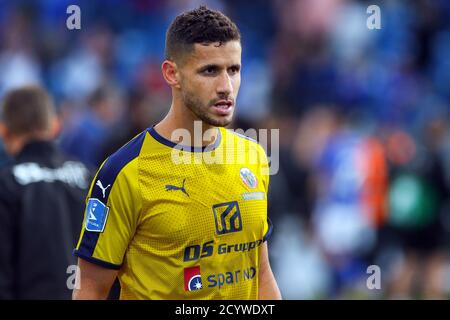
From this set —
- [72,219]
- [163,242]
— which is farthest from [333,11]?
[163,242]

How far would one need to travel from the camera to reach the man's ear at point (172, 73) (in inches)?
169

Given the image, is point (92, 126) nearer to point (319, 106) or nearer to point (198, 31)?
point (319, 106)

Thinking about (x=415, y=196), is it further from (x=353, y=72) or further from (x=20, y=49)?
(x=20, y=49)

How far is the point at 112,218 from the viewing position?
4.11 m

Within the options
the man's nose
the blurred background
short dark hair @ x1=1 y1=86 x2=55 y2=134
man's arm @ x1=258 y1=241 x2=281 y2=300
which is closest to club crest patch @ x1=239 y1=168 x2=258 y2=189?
man's arm @ x1=258 y1=241 x2=281 y2=300

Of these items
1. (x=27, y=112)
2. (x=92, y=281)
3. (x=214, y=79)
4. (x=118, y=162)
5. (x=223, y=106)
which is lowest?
(x=92, y=281)

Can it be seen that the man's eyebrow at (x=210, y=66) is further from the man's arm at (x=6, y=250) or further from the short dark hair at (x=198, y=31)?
the man's arm at (x=6, y=250)

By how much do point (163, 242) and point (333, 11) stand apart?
10.4 metres

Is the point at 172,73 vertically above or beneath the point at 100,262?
above

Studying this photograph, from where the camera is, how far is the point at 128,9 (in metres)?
15.0

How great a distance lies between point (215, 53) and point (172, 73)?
0.26 m

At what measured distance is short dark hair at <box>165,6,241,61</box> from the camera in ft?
13.7

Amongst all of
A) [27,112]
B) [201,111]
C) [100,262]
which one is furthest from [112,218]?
[27,112]

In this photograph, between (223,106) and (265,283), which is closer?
(223,106)
